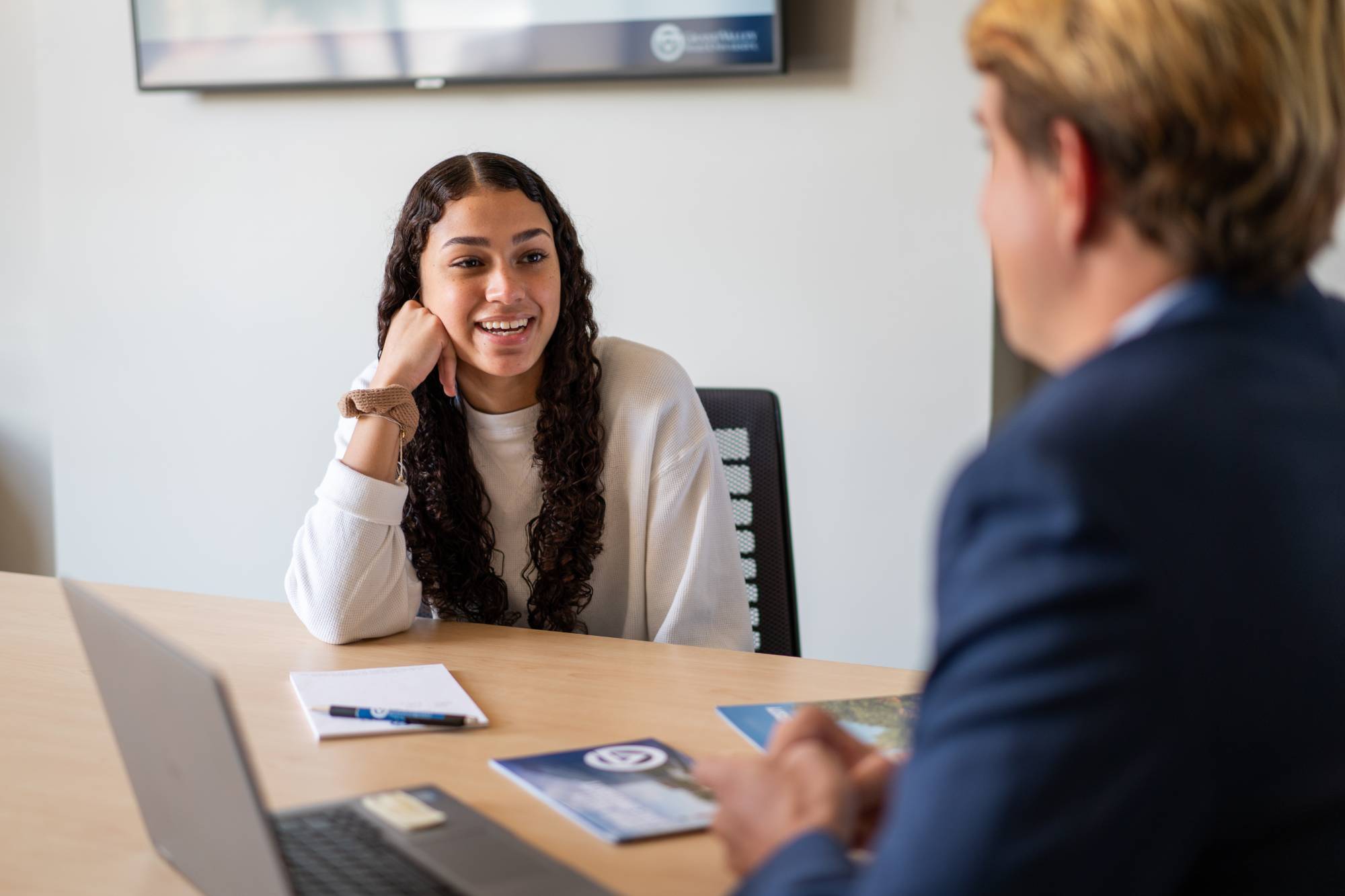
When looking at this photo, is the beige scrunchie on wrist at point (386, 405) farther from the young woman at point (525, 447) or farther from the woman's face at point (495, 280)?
the woman's face at point (495, 280)

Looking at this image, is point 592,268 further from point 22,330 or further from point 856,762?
point 856,762

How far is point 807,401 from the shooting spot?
8.66ft

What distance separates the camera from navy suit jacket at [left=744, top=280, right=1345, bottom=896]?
0.56m

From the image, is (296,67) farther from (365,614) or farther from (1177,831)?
(1177,831)

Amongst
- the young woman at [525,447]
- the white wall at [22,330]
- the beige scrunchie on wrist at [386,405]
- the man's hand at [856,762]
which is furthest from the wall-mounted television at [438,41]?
the man's hand at [856,762]

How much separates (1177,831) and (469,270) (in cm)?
144

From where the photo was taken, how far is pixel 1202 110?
624mm

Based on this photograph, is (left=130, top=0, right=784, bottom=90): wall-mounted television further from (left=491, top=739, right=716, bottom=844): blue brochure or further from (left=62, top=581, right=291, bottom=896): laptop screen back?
(left=62, top=581, right=291, bottom=896): laptop screen back

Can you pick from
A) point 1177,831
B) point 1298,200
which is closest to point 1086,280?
point 1298,200

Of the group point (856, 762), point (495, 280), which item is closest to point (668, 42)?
point (495, 280)

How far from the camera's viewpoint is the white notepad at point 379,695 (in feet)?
4.12

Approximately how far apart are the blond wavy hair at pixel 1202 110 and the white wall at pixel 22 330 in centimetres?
340

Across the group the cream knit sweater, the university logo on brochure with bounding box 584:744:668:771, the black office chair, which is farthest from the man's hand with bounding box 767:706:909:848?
the black office chair

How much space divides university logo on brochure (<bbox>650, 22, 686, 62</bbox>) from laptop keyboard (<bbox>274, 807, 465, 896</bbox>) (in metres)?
1.92
